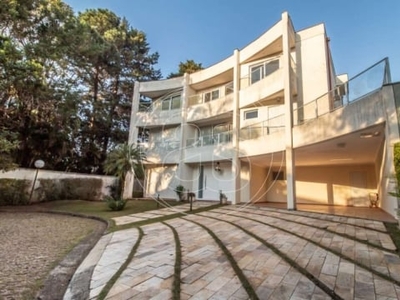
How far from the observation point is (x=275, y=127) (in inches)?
444

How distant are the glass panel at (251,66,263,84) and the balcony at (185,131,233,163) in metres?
3.33

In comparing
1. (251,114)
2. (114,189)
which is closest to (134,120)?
(114,189)

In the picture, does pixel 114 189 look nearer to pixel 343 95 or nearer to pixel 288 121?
pixel 288 121

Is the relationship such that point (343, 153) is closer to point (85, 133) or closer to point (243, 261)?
point (243, 261)

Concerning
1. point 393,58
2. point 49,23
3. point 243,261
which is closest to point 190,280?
point 243,261

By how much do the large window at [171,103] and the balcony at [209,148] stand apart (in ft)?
9.75

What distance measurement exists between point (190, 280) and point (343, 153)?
944 cm

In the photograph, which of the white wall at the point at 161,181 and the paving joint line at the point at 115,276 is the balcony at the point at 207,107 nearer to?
the white wall at the point at 161,181

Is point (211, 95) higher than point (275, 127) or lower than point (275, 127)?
higher

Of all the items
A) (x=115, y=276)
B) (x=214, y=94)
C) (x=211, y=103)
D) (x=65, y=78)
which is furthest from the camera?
(x=65, y=78)

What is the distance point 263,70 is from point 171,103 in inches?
281

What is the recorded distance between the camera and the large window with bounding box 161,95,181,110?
17045mm

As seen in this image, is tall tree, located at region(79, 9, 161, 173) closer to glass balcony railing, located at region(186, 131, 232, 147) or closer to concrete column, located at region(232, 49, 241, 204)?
glass balcony railing, located at region(186, 131, 232, 147)

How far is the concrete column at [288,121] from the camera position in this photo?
10.1 metres
